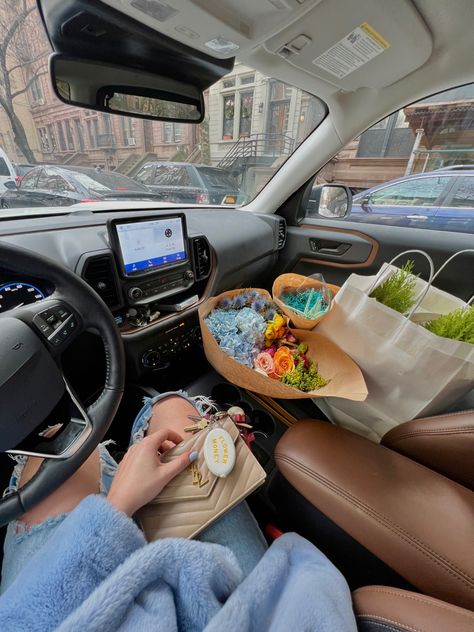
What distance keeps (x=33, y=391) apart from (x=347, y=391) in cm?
78

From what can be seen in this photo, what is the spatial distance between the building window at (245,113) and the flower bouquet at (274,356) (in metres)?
1.29

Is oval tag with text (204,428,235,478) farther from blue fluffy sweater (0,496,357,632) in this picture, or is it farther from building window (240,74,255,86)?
building window (240,74,255,86)

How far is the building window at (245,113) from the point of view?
1.62m

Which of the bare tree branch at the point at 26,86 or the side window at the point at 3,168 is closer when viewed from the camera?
the bare tree branch at the point at 26,86

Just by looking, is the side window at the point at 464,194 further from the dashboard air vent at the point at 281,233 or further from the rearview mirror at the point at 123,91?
the rearview mirror at the point at 123,91

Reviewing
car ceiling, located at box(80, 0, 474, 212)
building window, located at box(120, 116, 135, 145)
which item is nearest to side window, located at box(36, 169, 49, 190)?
building window, located at box(120, 116, 135, 145)

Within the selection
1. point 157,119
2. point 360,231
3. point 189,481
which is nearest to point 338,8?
point 157,119

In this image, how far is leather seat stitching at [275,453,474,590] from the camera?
0.53 m

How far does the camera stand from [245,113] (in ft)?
5.95

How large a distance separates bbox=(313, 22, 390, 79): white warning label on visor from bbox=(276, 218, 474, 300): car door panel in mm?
823

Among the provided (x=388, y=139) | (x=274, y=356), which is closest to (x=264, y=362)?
(x=274, y=356)

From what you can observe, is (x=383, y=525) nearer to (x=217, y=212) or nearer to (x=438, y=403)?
(x=438, y=403)

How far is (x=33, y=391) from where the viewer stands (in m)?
0.61

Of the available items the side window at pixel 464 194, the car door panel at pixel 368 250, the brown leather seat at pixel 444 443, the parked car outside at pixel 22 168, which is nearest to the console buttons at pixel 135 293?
the parked car outside at pixel 22 168
